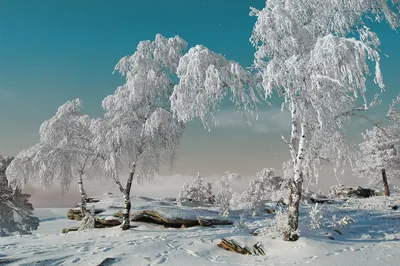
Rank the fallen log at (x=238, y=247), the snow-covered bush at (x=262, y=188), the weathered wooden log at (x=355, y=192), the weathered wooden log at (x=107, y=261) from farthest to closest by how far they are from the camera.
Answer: the weathered wooden log at (x=355, y=192)
the snow-covered bush at (x=262, y=188)
the fallen log at (x=238, y=247)
the weathered wooden log at (x=107, y=261)

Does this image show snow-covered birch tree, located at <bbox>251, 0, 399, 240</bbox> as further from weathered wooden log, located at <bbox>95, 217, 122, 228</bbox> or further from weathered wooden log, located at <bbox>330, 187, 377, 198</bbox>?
weathered wooden log, located at <bbox>330, 187, 377, 198</bbox>

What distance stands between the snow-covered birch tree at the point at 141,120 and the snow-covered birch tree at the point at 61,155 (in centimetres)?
132

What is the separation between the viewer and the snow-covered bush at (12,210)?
2055 centimetres

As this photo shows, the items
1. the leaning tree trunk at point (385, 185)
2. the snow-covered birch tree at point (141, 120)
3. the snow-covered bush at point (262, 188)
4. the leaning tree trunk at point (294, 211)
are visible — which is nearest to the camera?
the leaning tree trunk at point (294, 211)

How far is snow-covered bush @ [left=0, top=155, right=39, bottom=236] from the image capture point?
67.4 feet

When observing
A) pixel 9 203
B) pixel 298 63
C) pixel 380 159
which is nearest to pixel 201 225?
pixel 298 63

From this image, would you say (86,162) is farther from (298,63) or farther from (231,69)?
(298,63)

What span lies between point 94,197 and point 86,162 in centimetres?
780

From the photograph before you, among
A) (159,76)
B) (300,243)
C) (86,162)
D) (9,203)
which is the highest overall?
(159,76)

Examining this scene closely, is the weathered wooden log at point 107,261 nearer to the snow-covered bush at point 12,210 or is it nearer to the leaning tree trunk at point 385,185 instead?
the snow-covered bush at point 12,210

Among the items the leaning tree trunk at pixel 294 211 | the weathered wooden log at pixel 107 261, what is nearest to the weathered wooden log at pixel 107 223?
the weathered wooden log at pixel 107 261

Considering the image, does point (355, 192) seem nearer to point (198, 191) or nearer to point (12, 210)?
point (198, 191)

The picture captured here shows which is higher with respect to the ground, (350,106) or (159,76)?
(159,76)

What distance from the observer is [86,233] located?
15.9 metres
